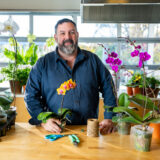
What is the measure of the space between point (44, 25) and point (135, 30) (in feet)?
5.40

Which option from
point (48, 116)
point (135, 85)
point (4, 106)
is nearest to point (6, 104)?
point (4, 106)

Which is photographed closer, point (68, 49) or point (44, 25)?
point (68, 49)

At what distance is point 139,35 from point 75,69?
2.01m

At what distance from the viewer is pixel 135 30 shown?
320cm

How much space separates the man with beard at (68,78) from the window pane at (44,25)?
1.54 m

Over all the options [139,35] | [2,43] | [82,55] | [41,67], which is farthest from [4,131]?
[139,35]

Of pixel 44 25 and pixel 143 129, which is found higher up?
pixel 44 25

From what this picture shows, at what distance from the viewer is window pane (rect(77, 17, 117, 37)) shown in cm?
319

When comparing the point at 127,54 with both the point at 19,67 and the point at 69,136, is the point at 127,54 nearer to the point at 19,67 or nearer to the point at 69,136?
the point at 19,67

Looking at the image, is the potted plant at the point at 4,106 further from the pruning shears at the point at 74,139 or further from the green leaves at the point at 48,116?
the pruning shears at the point at 74,139

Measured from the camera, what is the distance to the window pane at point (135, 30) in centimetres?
318

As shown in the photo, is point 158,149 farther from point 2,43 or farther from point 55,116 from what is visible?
point 2,43

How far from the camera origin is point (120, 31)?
318 cm

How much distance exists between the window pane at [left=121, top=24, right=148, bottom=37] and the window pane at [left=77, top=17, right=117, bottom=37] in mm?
180
